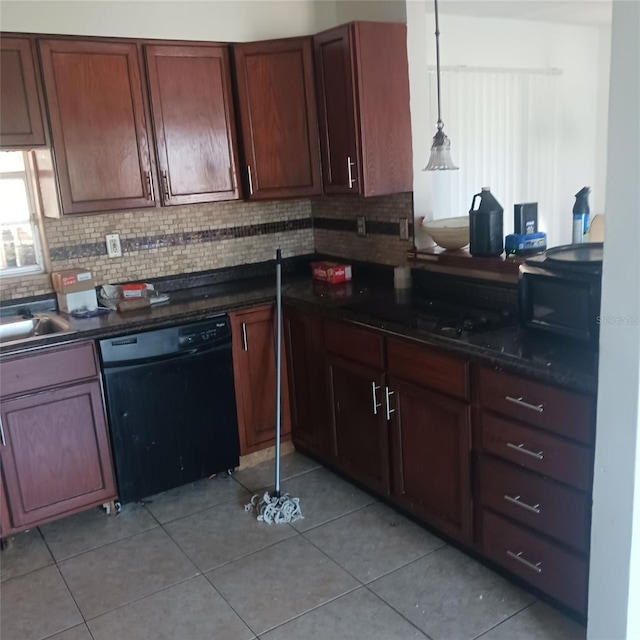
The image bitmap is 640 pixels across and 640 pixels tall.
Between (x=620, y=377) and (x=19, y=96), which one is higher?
(x=19, y=96)

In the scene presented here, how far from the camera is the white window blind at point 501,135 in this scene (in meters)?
4.43

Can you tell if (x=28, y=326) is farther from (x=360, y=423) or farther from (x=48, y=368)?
(x=360, y=423)

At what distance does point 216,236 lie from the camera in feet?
11.8

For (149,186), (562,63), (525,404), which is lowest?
(525,404)

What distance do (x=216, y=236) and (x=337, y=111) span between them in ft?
3.21

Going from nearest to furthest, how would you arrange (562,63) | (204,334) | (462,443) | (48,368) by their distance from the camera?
1. (462,443)
2. (48,368)
3. (204,334)
4. (562,63)

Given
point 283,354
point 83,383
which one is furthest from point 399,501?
point 83,383

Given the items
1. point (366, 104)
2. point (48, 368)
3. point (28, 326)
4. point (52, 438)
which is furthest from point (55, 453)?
point (366, 104)

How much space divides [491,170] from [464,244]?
2.00m

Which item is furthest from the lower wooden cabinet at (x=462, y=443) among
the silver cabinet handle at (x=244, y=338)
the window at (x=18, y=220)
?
the window at (x=18, y=220)

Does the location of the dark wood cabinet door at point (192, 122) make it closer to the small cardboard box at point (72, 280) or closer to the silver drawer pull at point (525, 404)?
the small cardboard box at point (72, 280)

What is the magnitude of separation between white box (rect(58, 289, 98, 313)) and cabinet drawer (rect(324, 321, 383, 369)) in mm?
1123

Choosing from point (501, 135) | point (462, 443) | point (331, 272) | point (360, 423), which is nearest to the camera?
point (462, 443)

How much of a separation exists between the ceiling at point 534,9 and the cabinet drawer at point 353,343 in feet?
7.70
